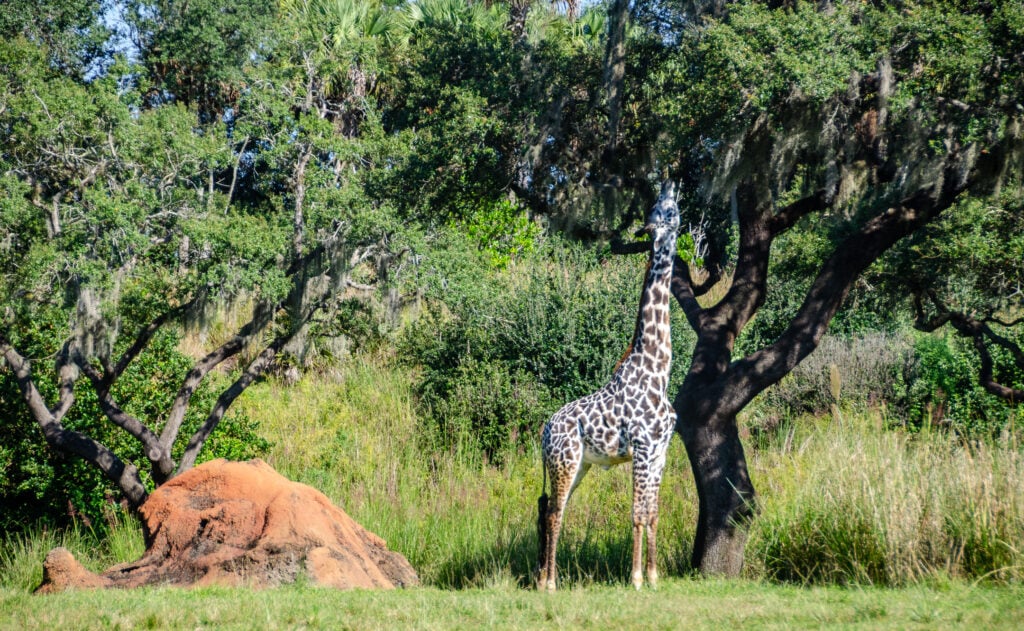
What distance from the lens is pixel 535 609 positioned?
7602 millimetres

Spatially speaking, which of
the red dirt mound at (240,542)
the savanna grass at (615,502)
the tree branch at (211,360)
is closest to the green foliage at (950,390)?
the savanna grass at (615,502)

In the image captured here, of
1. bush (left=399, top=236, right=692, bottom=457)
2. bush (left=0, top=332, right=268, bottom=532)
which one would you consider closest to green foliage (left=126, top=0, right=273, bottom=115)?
bush (left=399, top=236, right=692, bottom=457)

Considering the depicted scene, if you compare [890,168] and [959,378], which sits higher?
[890,168]

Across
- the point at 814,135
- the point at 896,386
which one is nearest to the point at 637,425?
the point at 814,135

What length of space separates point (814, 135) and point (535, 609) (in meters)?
5.01

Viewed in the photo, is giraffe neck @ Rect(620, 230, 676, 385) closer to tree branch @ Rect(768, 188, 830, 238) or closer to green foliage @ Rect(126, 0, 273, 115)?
tree branch @ Rect(768, 188, 830, 238)

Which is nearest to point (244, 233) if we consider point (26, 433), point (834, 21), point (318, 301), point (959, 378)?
point (318, 301)

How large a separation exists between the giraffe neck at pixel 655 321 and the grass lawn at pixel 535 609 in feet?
6.42

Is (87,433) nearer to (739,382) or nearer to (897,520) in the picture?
(739,382)

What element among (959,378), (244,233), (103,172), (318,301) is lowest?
(959,378)

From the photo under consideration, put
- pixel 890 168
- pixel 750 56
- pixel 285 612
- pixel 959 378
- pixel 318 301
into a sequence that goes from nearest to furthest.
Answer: pixel 285 612, pixel 750 56, pixel 890 168, pixel 318 301, pixel 959 378

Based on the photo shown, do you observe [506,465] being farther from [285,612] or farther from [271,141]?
[285,612]

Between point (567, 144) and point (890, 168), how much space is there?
3451mm

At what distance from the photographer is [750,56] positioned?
888 cm
